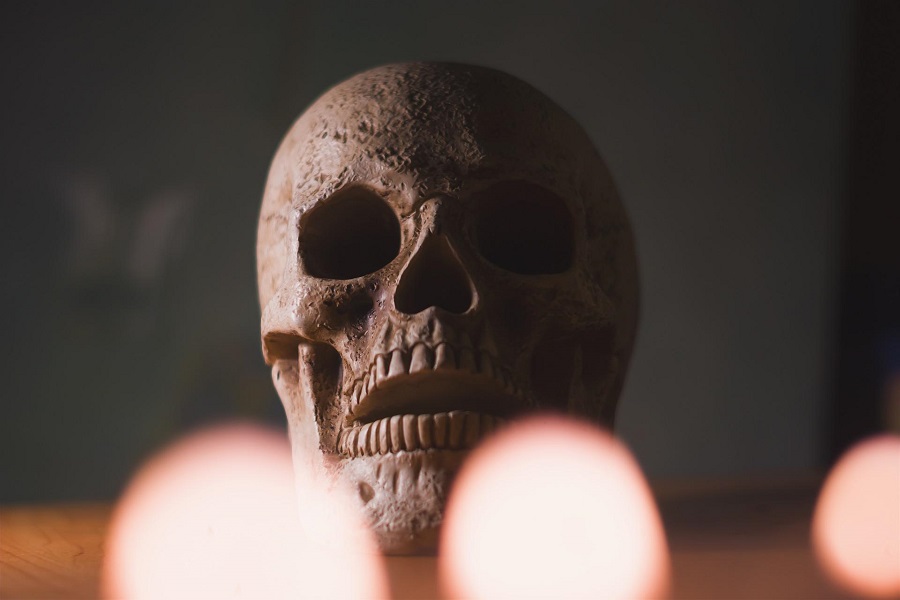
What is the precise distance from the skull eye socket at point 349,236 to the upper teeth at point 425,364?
0.20 meters

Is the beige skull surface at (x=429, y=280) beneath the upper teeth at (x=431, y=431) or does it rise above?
above

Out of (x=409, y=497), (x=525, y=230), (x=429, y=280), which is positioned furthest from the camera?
(x=525, y=230)

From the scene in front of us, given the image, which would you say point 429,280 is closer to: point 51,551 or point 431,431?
point 431,431

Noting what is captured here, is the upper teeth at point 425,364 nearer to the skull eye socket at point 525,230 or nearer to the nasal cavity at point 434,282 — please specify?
the nasal cavity at point 434,282

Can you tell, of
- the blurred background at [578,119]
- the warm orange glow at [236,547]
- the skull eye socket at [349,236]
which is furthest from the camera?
the blurred background at [578,119]

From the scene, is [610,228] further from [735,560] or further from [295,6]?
[295,6]

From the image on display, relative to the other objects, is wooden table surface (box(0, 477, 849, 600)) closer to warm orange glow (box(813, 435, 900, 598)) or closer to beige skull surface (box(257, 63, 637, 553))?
warm orange glow (box(813, 435, 900, 598))

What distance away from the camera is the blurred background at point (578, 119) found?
2320 mm

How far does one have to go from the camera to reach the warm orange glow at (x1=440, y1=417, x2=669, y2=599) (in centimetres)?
106

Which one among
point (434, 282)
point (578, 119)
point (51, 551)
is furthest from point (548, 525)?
point (578, 119)

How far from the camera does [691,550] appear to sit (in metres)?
1.29

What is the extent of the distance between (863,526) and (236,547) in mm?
982

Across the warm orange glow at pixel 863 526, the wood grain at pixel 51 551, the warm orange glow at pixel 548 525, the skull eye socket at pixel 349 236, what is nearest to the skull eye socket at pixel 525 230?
the skull eye socket at pixel 349 236

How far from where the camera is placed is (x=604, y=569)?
1.11m
